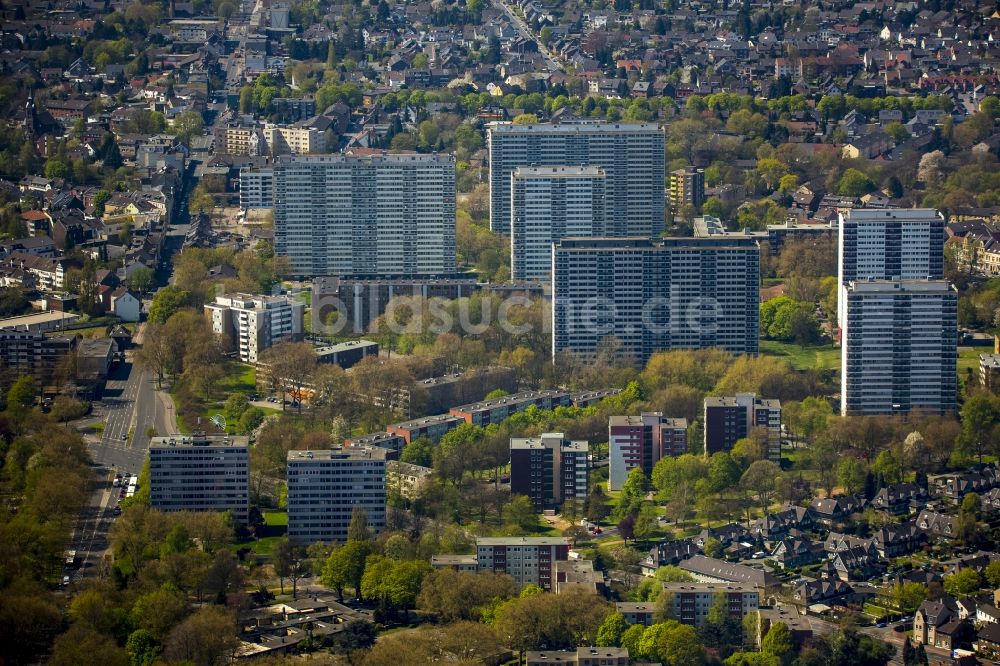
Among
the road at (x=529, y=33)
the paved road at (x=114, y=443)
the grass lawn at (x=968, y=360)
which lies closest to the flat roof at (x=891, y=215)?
the grass lawn at (x=968, y=360)

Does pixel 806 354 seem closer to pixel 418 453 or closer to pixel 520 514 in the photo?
pixel 418 453

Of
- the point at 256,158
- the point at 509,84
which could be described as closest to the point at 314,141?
the point at 256,158

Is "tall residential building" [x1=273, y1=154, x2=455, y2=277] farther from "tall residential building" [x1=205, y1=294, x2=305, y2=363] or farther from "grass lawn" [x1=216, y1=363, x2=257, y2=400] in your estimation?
"grass lawn" [x1=216, y1=363, x2=257, y2=400]

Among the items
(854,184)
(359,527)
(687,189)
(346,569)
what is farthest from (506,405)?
(854,184)

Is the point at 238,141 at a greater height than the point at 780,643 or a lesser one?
greater

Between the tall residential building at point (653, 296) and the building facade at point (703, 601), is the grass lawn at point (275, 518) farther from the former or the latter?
the tall residential building at point (653, 296)
